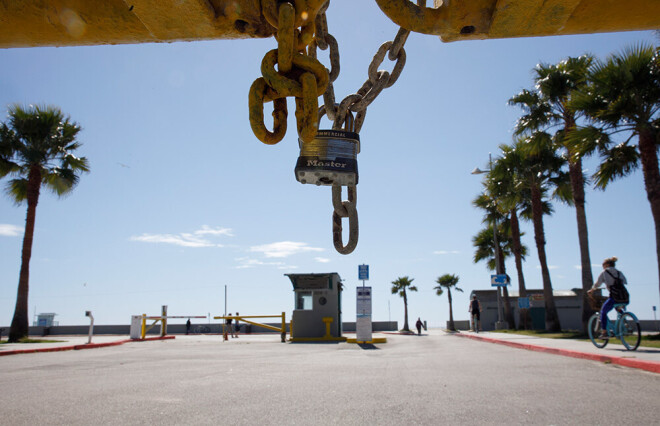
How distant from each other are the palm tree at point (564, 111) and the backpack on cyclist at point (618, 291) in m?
9.96

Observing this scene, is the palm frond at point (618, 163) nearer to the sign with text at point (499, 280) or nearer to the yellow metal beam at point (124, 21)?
the sign with text at point (499, 280)

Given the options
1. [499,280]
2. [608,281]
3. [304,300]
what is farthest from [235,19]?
[499,280]

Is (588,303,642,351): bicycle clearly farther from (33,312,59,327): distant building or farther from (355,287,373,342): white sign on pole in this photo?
(33,312,59,327): distant building

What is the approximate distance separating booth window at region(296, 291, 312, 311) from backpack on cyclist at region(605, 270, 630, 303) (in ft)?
47.5

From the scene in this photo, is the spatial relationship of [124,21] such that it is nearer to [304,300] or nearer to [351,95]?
[351,95]

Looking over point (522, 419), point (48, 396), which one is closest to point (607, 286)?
point (522, 419)

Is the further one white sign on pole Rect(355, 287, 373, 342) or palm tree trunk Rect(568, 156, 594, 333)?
palm tree trunk Rect(568, 156, 594, 333)

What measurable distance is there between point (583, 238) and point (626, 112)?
Result: 5.25m

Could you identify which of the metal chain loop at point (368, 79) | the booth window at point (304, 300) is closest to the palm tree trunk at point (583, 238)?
the booth window at point (304, 300)

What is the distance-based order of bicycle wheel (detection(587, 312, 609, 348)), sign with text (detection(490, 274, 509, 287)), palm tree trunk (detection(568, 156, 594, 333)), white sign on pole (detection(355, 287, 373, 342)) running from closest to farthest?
bicycle wheel (detection(587, 312, 609, 348)), white sign on pole (detection(355, 287, 373, 342)), palm tree trunk (detection(568, 156, 594, 333)), sign with text (detection(490, 274, 509, 287))

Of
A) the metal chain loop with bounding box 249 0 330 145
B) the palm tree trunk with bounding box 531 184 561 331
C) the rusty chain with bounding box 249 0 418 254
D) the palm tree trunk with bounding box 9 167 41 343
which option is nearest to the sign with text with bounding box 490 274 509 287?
the palm tree trunk with bounding box 531 184 561 331

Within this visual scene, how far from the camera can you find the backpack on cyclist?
8805 millimetres

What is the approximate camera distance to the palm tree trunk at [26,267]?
63.7 ft

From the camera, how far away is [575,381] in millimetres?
6102
